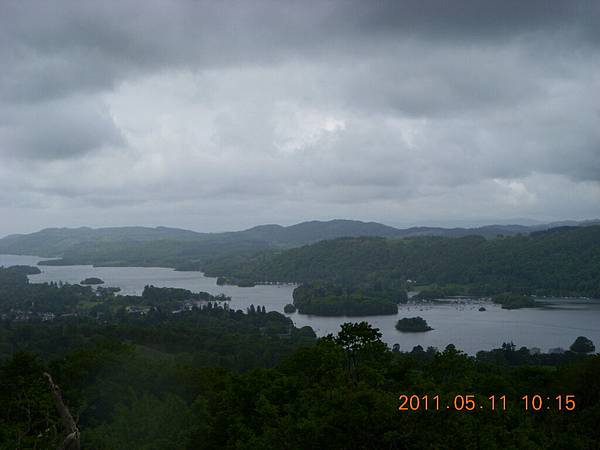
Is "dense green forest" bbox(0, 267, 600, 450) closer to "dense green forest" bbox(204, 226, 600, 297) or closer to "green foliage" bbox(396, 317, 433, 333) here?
"green foliage" bbox(396, 317, 433, 333)

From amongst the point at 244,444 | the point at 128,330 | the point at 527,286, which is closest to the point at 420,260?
the point at 527,286

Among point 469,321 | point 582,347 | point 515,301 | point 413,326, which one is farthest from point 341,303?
point 582,347

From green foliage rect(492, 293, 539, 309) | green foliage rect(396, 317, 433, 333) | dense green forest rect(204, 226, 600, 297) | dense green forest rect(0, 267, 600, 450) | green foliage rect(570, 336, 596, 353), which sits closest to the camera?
dense green forest rect(0, 267, 600, 450)

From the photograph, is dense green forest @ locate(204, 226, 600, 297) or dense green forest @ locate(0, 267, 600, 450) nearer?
dense green forest @ locate(0, 267, 600, 450)

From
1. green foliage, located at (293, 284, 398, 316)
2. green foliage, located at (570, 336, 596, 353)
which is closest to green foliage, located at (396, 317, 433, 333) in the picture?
green foliage, located at (293, 284, 398, 316)

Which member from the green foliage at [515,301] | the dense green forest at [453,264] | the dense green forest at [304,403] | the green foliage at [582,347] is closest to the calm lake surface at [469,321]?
the green foliage at [515,301]

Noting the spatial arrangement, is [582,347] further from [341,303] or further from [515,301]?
[341,303]
